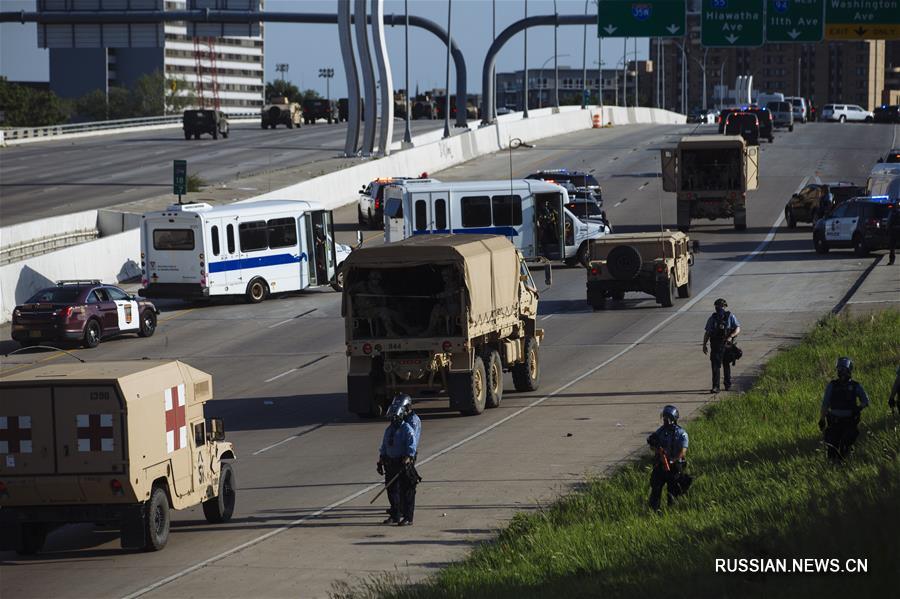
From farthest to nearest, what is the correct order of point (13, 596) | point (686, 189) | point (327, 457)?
point (686, 189)
point (327, 457)
point (13, 596)

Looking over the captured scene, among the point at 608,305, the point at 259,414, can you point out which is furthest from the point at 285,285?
the point at 259,414

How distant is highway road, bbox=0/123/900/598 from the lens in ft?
49.2

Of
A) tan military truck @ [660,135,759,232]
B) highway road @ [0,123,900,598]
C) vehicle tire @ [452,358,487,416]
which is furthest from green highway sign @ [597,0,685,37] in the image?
vehicle tire @ [452,358,487,416]

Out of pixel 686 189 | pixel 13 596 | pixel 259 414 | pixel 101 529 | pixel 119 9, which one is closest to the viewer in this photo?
pixel 13 596

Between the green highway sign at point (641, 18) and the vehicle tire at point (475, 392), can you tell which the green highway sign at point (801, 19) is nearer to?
the green highway sign at point (641, 18)

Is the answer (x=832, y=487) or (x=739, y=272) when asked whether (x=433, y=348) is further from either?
(x=739, y=272)

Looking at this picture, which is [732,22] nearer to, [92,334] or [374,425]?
[92,334]

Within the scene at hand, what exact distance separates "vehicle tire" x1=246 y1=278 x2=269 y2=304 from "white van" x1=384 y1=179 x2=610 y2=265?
4315 millimetres

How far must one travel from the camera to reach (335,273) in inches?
1655

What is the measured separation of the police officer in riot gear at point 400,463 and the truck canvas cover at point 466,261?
268 inches

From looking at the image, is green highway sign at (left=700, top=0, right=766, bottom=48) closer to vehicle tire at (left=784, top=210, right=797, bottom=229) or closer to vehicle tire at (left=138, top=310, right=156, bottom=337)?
vehicle tire at (left=784, top=210, right=797, bottom=229)

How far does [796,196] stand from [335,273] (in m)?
18.9

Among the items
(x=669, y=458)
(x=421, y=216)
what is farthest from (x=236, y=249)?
(x=669, y=458)

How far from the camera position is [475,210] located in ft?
141
